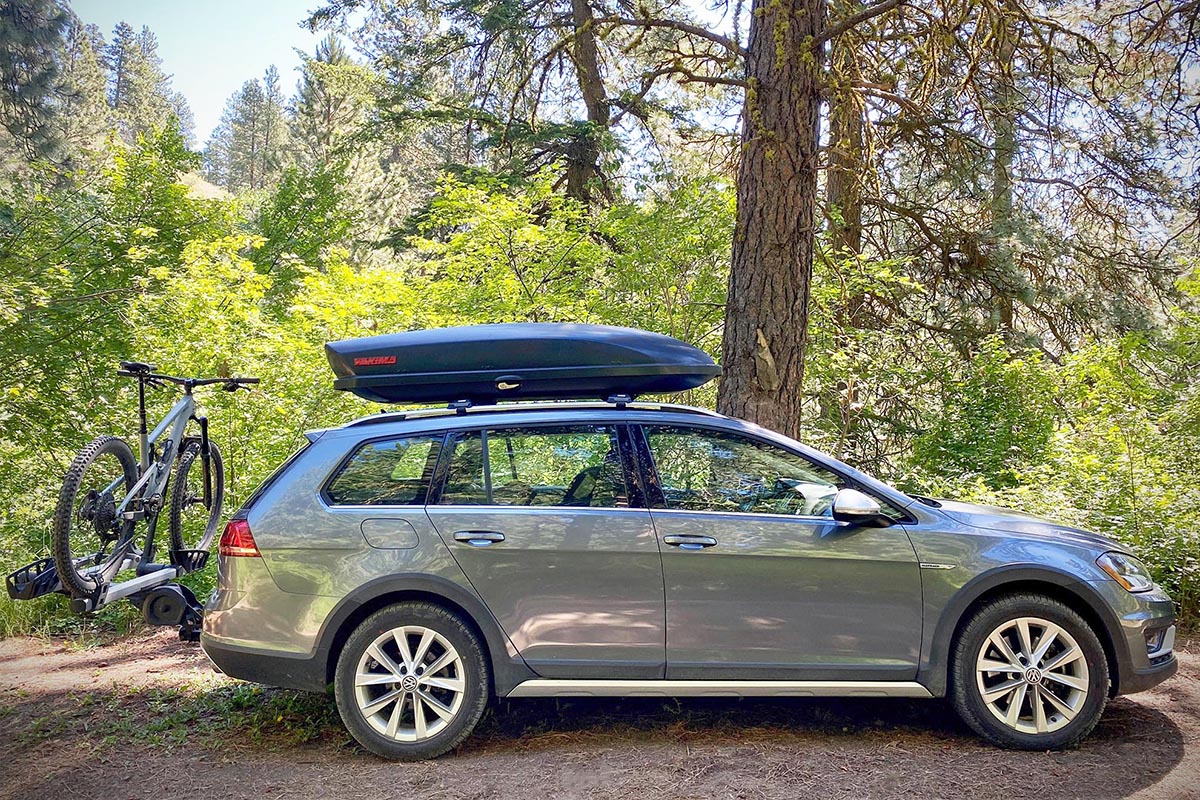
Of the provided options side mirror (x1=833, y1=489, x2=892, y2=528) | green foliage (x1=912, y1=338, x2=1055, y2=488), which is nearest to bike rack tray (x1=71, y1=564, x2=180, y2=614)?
side mirror (x1=833, y1=489, x2=892, y2=528)

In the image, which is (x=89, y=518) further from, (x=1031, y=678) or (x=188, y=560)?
(x=1031, y=678)

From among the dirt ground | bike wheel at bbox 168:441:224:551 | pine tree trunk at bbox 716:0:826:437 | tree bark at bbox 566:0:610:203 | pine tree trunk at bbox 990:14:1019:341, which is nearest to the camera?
the dirt ground

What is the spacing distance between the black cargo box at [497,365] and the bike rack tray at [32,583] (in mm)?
1997

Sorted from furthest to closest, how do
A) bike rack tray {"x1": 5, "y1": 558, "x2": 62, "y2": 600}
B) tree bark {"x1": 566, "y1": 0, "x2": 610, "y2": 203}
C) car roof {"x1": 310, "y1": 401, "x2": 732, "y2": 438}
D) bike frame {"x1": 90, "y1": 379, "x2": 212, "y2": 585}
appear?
tree bark {"x1": 566, "y1": 0, "x2": 610, "y2": 203}
bike frame {"x1": 90, "y1": 379, "x2": 212, "y2": 585}
bike rack tray {"x1": 5, "y1": 558, "x2": 62, "y2": 600}
car roof {"x1": 310, "y1": 401, "x2": 732, "y2": 438}

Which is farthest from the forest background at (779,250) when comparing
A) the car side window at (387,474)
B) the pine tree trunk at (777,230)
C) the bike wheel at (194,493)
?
the car side window at (387,474)

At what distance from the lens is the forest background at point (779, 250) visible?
7340 millimetres

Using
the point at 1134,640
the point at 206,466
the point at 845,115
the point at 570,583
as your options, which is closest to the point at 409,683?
the point at 570,583

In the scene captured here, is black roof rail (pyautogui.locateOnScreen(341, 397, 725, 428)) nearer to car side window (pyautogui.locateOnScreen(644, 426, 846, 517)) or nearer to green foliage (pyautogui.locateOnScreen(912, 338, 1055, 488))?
car side window (pyautogui.locateOnScreen(644, 426, 846, 517))

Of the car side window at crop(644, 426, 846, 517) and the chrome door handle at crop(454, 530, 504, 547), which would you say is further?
the car side window at crop(644, 426, 846, 517)

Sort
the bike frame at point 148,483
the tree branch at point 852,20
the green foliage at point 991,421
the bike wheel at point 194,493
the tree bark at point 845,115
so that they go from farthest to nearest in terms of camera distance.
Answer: the green foliage at point 991,421
the tree bark at point 845,115
the tree branch at point 852,20
the bike wheel at point 194,493
the bike frame at point 148,483

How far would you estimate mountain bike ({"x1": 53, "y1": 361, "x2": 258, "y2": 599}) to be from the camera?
4.85 meters

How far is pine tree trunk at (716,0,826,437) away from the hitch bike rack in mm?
4142

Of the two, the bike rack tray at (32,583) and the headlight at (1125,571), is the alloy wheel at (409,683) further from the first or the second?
the headlight at (1125,571)

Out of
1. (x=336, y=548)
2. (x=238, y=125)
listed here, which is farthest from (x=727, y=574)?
(x=238, y=125)
